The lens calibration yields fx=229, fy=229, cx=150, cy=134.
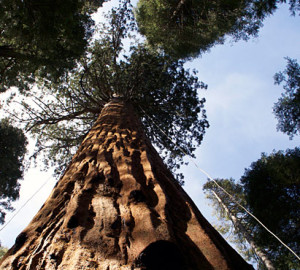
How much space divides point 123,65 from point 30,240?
27.6 feet

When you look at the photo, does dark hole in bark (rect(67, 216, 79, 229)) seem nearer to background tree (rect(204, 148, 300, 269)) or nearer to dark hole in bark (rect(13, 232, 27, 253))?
dark hole in bark (rect(13, 232, 27, 253))

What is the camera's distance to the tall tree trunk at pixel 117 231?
938 millimetres

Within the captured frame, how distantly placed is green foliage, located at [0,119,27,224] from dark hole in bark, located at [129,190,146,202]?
12128mm

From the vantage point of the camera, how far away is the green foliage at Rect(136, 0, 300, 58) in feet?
37.0

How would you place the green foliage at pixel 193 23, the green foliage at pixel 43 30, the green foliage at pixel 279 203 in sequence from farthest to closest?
the green foliage at pixel 193 23
the green foliage at pixel 279 203
the green foliage at pixel 43 30

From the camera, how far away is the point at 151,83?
8211 millimetres

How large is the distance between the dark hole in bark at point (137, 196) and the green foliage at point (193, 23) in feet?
37.9

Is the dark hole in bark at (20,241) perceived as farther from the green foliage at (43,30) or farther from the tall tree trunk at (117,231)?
the green foliage at (43,30)

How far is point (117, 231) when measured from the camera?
1114 mm

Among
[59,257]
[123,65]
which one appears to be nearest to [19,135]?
[123,65]

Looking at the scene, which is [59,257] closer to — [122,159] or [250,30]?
[122,159]

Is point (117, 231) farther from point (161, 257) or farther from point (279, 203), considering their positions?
point (279, 203)

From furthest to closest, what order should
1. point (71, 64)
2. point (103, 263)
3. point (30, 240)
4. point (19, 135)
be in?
point (19, 135), point (71, 64), point (30, 240), point (103, 263)

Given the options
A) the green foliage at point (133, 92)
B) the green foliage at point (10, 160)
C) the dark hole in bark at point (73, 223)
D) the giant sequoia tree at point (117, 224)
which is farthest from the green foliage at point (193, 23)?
the dark hole in bark at point (73, 223)
